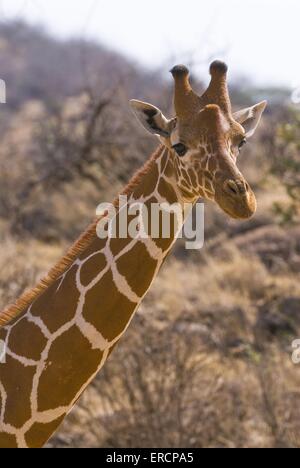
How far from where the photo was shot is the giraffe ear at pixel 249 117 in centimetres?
393

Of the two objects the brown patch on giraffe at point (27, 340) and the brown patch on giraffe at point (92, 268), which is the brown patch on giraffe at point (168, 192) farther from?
the brown patch on giraffe at point (27, 340)

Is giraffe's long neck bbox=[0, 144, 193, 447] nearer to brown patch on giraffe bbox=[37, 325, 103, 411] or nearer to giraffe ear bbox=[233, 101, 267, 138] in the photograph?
brown patch on giraffe bbox=[37, 325, 103, 411]

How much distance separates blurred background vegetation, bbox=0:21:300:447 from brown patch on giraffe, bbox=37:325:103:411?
109 inches

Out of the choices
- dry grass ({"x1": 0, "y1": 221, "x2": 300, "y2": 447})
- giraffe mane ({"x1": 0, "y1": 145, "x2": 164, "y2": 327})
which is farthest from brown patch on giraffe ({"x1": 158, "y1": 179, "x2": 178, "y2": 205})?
dry grass ({"x1": 0, "y1": 221, "x2": 300, "y2": 447})

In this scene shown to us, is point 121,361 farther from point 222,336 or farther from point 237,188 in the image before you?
point 237,188

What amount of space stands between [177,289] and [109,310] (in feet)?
24.7

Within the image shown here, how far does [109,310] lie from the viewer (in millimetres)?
3762

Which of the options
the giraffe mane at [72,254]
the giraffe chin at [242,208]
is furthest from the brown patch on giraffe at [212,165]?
the giraffe mane at [72,254]

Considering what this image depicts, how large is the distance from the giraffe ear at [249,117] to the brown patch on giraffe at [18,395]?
1385 millimetres

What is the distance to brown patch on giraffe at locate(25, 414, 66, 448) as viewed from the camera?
149 inches

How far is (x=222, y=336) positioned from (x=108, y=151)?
787 centimetres
